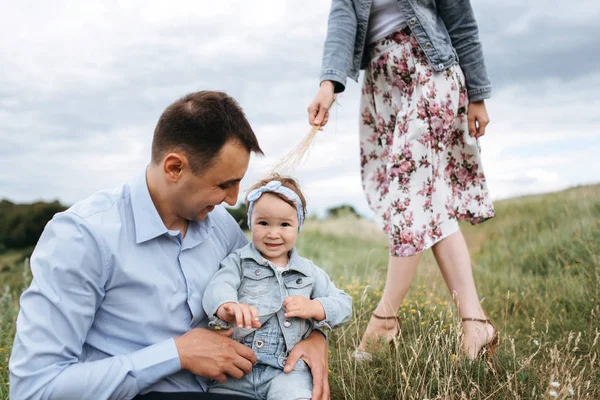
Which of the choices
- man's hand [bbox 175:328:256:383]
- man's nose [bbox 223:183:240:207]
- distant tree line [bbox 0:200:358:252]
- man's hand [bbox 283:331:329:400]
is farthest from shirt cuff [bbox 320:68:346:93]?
distant tree line [bbox 0:200:358:252]

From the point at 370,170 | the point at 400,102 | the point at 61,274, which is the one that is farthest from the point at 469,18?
the point at 61,274

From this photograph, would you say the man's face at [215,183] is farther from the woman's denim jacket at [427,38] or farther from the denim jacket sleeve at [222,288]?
the woman's denim jacket at [427,38]

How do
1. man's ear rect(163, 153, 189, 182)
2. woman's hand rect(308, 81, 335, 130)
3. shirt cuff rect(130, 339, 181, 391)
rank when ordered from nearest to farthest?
shirt cuff rect(130, 339, 181, 391), man's ear rect(163, 153, 189, 182), woman's hand rect(308, 81, 335, 130)

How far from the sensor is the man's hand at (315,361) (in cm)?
274

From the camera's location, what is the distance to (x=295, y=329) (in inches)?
113

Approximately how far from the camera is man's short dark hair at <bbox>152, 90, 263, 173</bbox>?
8.51 ft

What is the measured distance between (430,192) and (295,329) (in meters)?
1.46

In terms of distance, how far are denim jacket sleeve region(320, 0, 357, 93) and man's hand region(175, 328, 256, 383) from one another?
1852mm

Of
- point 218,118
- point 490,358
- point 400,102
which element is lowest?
point 490,358

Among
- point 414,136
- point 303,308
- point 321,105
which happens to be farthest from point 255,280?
point 414,136

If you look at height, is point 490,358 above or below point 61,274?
below

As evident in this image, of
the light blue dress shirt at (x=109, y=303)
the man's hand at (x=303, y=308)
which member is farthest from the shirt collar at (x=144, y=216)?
the man's hand at (x=303, y=308)

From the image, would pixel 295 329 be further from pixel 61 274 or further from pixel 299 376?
pixel 61 274

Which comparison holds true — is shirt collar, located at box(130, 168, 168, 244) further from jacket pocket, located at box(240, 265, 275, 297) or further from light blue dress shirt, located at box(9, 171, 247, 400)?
jacket pocket, located at box(240, 265, 275, 297)
